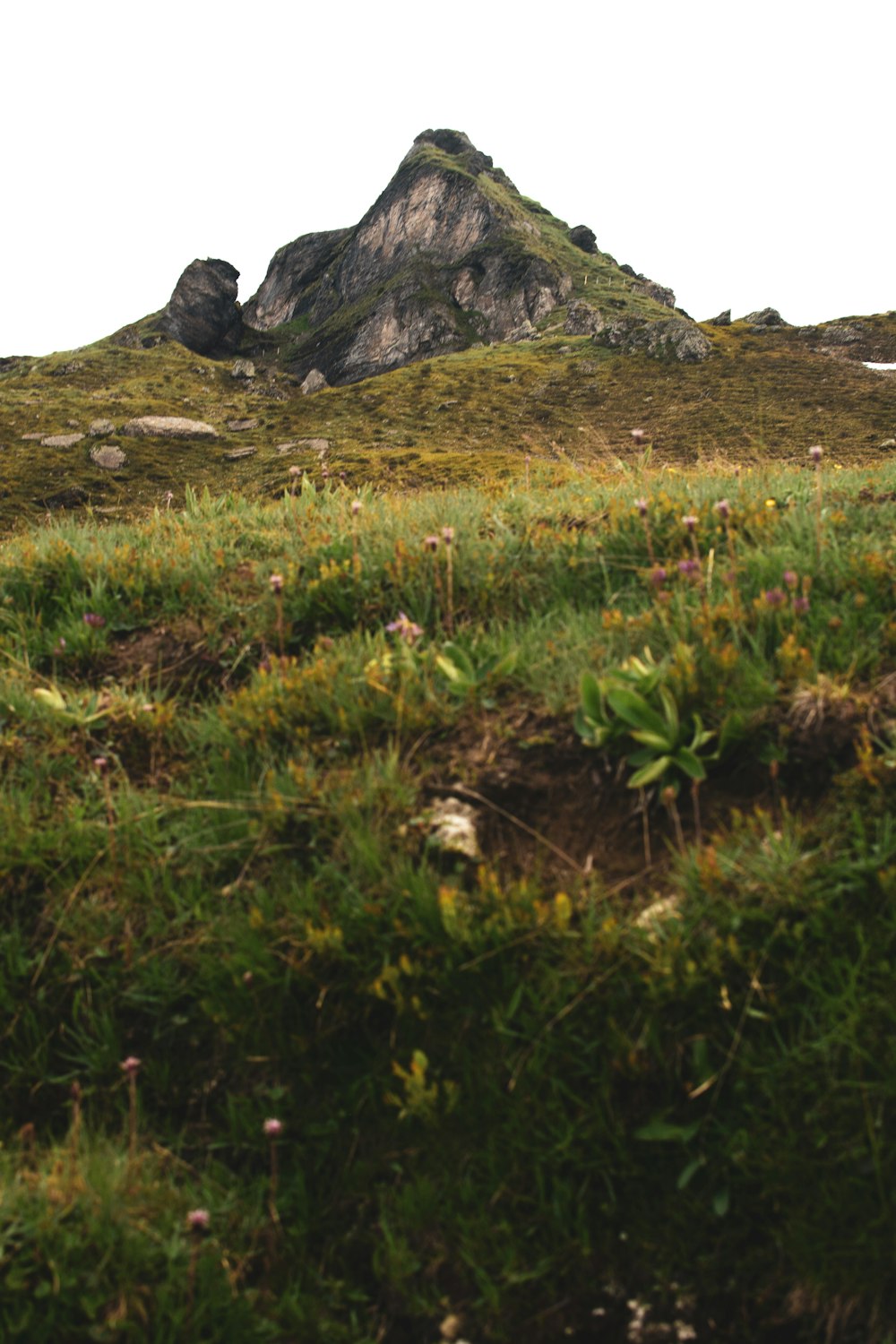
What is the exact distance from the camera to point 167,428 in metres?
53.2

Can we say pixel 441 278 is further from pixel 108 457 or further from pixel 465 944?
pixel 465 944

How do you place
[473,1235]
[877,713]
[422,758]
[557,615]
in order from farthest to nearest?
[557,615], [422,758], [877,713], [473,1235]

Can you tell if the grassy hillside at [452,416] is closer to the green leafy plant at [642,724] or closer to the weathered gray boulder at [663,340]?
the weathered gray boulder at [663,340]

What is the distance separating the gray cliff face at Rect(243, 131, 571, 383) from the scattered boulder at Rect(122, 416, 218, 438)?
69215 mm

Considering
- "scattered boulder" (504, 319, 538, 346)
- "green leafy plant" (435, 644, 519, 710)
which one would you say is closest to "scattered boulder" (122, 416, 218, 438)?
"green leafy plant" (435, 644, 519, 710)

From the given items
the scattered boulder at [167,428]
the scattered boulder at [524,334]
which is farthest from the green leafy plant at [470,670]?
the scattered boulder at [524,334]

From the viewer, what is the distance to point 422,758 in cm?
324

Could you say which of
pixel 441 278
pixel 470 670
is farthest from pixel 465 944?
pixel 441 278

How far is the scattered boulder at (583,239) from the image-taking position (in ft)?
529

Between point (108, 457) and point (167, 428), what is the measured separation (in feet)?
24.9

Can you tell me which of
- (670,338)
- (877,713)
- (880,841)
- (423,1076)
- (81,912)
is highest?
(670,338)

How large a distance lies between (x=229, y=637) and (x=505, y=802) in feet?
6.60

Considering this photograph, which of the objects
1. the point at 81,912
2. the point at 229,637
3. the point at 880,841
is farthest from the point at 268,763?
the point at 880,841

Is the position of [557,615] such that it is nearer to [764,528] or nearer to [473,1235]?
[764,528]
